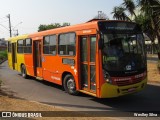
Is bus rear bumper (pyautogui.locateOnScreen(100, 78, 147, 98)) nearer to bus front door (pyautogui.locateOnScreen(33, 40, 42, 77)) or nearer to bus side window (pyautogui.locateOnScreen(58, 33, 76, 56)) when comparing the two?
bus side window (pyautogui.locateOnScreen(58, 33, 76, 56))

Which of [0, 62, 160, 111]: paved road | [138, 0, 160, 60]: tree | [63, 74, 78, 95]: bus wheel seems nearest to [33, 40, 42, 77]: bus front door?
[0, 62, 160, 111]: paved road

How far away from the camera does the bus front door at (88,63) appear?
10.4m

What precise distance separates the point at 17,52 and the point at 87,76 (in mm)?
10437

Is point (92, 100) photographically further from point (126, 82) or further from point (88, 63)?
point (126, 82)

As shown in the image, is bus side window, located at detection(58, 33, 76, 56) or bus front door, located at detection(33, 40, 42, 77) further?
bus front door, located at detection(33, 40, 42, 77)

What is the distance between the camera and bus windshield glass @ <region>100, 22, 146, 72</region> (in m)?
9.95

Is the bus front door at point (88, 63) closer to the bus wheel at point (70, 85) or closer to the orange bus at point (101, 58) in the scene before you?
the orange bus at point (101, 58)

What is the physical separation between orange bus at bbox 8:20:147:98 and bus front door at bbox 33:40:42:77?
2509 mm

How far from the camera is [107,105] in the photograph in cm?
1048

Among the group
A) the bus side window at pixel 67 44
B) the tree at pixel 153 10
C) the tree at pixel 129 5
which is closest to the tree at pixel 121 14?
the tree at pixel 129 5

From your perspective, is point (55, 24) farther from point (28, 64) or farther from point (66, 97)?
point (66, 97)

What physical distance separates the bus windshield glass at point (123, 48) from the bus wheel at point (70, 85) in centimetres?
258

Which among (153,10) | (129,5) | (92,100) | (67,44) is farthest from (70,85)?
(129,5)

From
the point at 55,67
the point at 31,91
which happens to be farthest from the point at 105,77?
the point at 31,91
